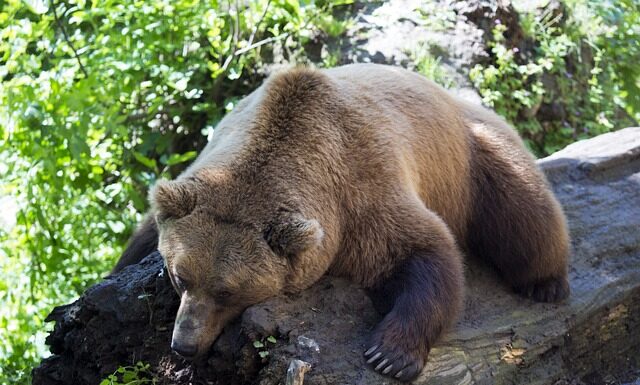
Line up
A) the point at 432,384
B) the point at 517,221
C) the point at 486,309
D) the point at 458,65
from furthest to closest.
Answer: the point at 458,65 → the point at 517,221 → the point at 486,309 → the point at 432,384

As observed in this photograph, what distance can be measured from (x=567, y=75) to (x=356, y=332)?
650cm

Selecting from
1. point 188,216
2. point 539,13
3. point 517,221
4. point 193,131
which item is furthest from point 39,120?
point 539,13

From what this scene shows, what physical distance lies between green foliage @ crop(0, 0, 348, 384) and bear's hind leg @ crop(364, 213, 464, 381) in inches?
128

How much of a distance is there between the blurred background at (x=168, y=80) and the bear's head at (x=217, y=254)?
8.88 ft

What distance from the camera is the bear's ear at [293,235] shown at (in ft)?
13.0

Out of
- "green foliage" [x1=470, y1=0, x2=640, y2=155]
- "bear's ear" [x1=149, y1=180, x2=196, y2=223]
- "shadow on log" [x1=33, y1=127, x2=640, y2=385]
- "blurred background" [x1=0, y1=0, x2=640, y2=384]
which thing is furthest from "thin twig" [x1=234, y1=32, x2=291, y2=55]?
"bear's ear" [x1=149, y1=180, x2=196, y2=223]

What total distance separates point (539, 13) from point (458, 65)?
4.70 feet

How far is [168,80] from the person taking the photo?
26.4ft

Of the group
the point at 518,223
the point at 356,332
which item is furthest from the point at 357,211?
the point at 518,223

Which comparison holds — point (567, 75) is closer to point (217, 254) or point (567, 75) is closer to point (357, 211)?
point (357, 211)

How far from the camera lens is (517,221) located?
210 inches

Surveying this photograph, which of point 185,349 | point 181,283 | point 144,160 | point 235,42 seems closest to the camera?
point 185,349

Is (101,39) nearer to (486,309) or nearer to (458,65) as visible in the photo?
(458,65)

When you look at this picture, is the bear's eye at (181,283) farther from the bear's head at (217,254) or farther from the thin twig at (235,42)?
the thin twig at (235,42)
